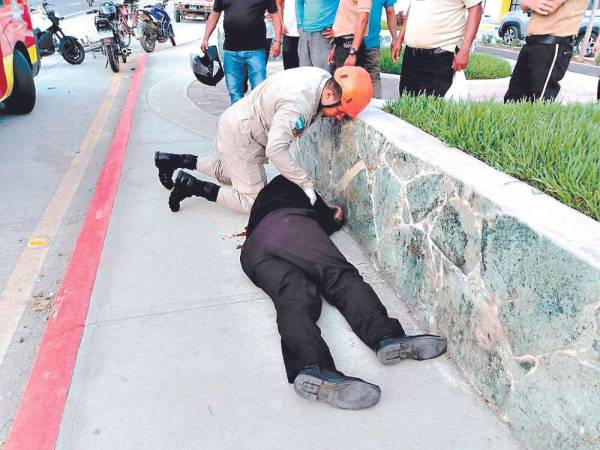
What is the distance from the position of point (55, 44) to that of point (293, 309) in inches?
442

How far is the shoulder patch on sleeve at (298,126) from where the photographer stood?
10.5 feet

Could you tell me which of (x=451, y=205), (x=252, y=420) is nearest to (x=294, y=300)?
(x=252, y=420)

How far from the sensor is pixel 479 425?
2.12 metres

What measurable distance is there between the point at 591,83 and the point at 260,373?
294 inches

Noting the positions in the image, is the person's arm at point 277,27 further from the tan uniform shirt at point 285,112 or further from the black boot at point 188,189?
the black boot at point 188,189

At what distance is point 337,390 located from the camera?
84.5 inches

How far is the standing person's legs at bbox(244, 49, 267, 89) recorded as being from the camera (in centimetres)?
536

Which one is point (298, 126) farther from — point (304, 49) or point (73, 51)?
point (73, 51)

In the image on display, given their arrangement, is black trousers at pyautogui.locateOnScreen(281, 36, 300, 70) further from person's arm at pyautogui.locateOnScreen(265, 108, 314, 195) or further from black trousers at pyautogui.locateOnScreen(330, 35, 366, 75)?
person's arm at pyautogui.locateOnScreen(265, 108, 314, 195)

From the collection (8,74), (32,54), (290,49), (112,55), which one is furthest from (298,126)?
(112,55)

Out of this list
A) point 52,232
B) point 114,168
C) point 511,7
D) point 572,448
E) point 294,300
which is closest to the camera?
point 572,448

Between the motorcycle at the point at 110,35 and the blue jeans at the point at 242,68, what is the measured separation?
5.65 metres

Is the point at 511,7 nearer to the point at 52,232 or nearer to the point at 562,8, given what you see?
the point at 562,8

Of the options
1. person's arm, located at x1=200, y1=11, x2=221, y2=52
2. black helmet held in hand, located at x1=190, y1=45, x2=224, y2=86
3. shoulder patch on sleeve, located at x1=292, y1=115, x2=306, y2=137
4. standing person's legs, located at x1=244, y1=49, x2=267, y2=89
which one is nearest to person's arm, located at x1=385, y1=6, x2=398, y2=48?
standing person's legs, located at x1=244, y1=49, x2=267, y2=89
